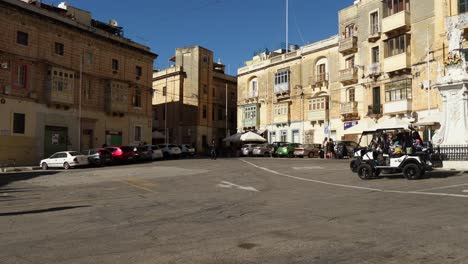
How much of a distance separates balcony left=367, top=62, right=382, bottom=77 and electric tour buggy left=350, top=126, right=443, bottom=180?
22276mm

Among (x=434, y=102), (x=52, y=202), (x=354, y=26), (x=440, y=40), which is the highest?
(x=354, y=26)

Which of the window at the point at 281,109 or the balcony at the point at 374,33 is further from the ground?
the balcony at the point at 374,33

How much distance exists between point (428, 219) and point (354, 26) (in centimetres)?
3754

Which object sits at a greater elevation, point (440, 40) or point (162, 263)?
point (440, 40)

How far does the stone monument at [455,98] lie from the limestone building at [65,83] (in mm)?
30572

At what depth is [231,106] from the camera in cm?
6506

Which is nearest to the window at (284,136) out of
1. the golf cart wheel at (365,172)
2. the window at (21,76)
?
the window at (21,76)

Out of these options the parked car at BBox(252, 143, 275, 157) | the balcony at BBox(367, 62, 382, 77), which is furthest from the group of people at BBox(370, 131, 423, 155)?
the parked car at BBox(252, 143, 275, 157)

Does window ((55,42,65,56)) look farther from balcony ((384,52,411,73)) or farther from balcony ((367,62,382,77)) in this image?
balcony ((384,52,411,73))

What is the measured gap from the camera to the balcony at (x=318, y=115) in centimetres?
4488

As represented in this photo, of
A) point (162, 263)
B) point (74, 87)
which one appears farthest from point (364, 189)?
point (74, 87)

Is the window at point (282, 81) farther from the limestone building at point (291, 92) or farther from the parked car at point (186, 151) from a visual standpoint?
the parked car at point (186, 151)

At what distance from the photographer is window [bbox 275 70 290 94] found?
165ft

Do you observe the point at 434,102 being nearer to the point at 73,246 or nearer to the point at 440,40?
the point at 440,40
